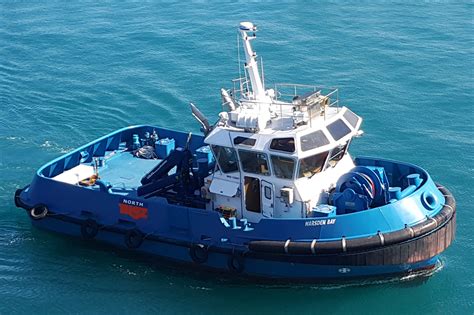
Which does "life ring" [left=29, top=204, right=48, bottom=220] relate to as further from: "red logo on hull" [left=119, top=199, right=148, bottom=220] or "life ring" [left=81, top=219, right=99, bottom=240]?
"red logo on hull" [left=119, top=199, right=148, bottom=220]

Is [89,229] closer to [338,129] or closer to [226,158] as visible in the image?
[226,158]

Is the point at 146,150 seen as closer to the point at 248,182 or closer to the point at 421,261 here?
the point at 248,182

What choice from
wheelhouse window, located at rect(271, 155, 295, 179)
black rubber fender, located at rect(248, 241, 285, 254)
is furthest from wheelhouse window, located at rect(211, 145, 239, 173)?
black rubber fender, located at rect(248, 241, 285, 254)

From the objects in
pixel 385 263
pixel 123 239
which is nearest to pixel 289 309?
pixel 385 263

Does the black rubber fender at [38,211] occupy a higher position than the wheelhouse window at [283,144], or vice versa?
the wheelhouse window at [283,144]

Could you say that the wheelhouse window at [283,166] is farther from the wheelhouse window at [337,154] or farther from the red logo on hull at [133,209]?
the red logo on hull at [133,209]

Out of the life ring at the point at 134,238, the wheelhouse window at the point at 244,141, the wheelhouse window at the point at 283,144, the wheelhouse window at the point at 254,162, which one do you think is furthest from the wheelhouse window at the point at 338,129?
the life ring at the point at 134,238
